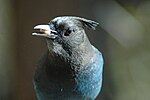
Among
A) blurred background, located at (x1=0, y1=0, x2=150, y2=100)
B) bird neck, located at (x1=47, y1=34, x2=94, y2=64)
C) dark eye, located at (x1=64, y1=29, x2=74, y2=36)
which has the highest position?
dark eye, located at (x1=64, y1=29, x2=74, y2=36)

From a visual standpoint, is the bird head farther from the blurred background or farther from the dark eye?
the blurred background

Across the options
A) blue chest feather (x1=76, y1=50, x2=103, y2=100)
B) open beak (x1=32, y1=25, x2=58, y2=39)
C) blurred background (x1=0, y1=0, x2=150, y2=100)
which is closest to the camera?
open beak (x1=32, y1=25, x2=58, y2=39)

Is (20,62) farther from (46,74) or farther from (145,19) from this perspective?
(46,74)

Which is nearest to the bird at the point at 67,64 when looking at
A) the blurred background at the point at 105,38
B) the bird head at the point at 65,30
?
the bird head at the point at 65,30

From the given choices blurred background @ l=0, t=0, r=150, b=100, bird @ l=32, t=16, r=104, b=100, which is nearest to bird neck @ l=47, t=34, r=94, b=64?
bird @ l=32, t=16, r=104, b=100

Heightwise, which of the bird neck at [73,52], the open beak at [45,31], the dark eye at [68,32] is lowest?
the bird neck at [73,52]

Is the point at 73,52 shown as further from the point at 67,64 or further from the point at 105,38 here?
the point at 105,38

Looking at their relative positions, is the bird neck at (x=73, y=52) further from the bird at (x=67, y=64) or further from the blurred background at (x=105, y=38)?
the blurred background at (x=105, y=38)
